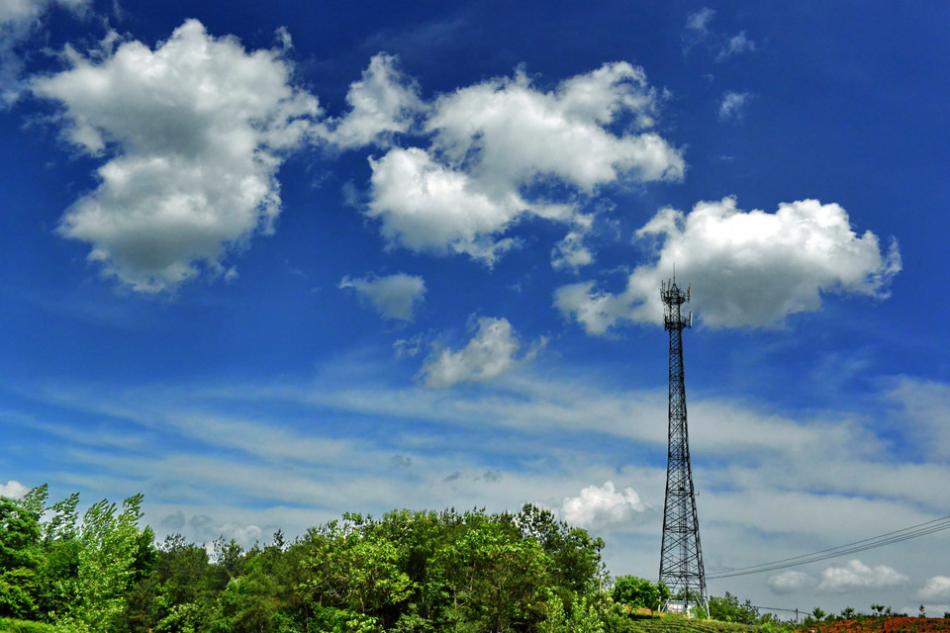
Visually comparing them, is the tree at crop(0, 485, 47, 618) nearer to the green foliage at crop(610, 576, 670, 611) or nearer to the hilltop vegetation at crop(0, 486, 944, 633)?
the hilltop vegetation at crop(0, 486, 944, 633)

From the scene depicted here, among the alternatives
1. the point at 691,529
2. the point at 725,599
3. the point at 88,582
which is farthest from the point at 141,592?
the point at 725,599

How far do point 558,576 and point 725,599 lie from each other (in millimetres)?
41514

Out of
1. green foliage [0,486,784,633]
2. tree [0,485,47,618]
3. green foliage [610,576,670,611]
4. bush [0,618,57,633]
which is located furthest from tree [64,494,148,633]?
green foliage [610,576,670,611]

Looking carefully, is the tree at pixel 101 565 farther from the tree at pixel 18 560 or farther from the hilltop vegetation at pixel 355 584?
the tree at pixel 18 560

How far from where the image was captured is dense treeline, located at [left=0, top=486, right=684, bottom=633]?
4125 cm

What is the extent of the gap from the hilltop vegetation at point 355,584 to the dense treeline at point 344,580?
11 cm

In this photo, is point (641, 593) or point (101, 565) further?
point (641, 593)

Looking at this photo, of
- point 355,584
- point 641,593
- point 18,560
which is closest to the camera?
point 355,584

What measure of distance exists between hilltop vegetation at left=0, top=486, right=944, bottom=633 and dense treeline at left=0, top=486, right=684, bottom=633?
11 cm

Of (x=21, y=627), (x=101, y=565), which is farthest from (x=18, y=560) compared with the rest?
(x=101, y=565)

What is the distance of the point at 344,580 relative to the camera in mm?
52125

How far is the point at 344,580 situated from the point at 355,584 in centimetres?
303

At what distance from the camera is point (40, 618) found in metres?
60.6

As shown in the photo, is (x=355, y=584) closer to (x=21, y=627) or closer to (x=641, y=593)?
(x=21, y=627)
